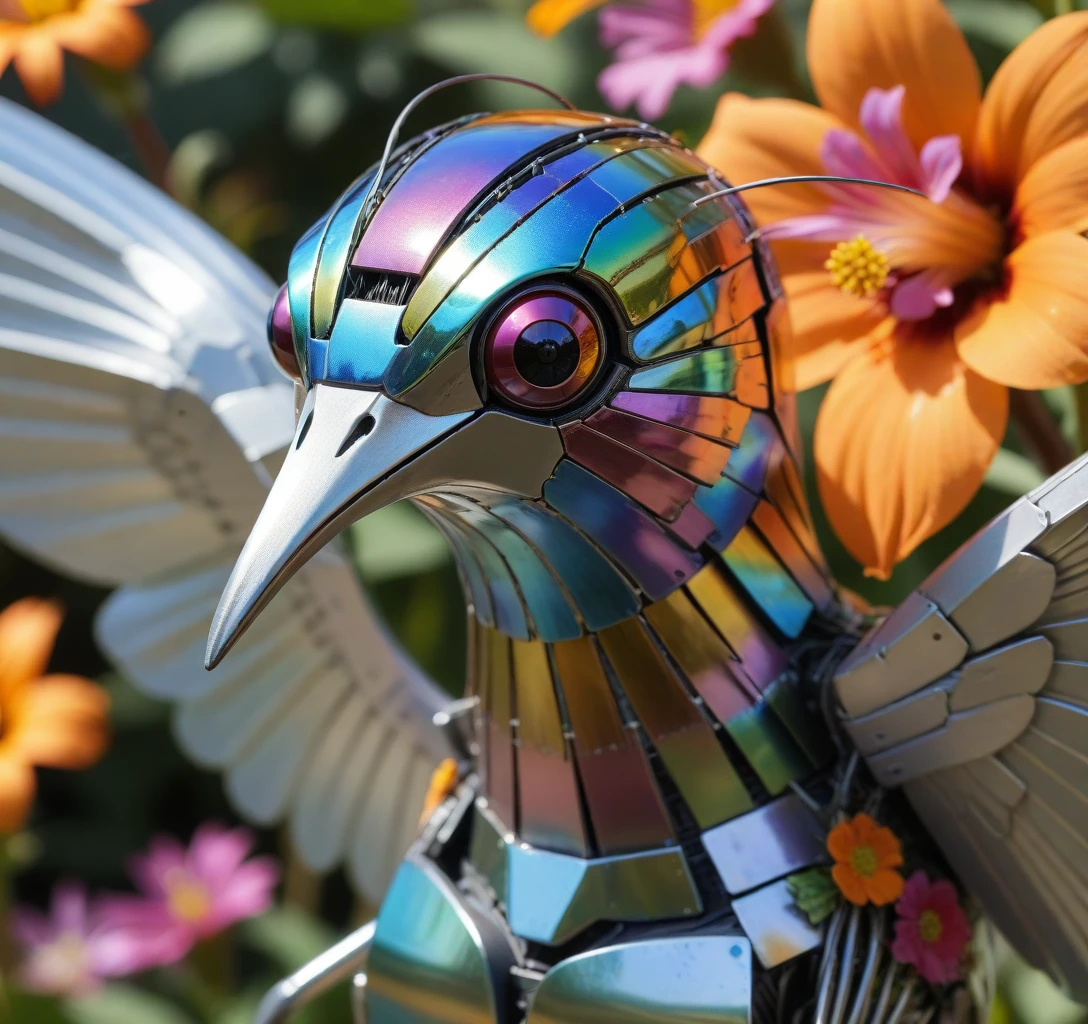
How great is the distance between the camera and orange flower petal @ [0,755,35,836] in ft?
1.85

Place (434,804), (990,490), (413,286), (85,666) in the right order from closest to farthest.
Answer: (413,286)
(434,804)
(990,490)
(85,666)

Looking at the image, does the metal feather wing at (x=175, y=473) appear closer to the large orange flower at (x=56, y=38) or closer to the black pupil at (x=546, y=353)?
the large orange flower at (x=56, y=38)

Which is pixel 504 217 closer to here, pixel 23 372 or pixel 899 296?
pixel 899 296

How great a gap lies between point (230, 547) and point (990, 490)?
30 centimetres

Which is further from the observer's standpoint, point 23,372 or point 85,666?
point 85,666

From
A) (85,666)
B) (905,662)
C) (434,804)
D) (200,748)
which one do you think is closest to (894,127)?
(905,662)

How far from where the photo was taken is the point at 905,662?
330 millimetres

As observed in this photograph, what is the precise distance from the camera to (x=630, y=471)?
0.31 meters

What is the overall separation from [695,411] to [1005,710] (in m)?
0.11

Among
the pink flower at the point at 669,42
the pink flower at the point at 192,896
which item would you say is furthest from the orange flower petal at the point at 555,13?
the pink flower at the point at 192,896

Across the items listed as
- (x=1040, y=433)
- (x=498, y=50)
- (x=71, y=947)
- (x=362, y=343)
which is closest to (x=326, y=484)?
(x=362, y=343)

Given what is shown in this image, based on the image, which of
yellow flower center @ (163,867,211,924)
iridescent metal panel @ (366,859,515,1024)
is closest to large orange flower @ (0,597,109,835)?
yellow flower center @ (163,867,211,924)

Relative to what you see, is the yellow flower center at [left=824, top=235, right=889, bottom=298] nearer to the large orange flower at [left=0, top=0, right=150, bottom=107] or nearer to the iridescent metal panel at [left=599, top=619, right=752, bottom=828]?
the iridescent metal panel at [left=599, top=619, right=752, bottom=828]

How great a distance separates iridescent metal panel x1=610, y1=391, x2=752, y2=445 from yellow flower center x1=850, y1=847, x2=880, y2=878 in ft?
0.37
